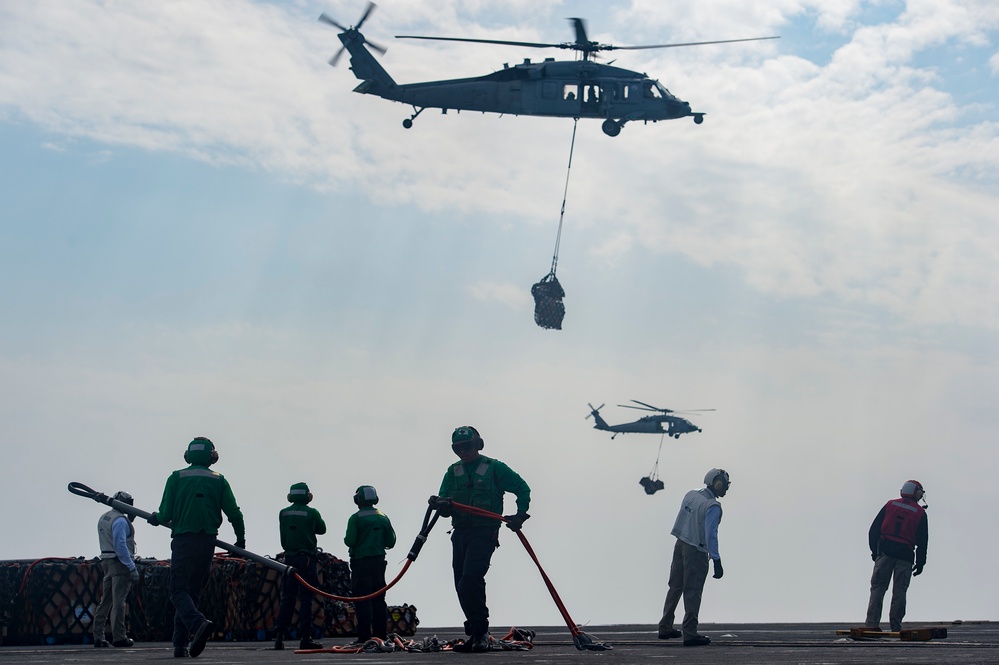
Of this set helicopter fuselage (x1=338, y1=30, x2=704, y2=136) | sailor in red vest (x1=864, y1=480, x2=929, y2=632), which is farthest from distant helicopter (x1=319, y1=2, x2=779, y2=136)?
sailor in red vest (x1=864, y1=480, x2=929, y2=632)

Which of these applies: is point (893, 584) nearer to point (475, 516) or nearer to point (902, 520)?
point (902, 520)

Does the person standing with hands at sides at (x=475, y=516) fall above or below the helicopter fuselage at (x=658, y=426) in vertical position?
below

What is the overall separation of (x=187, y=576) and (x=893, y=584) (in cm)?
1014

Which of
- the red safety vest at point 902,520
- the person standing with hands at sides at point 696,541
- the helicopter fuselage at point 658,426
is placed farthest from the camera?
the helicopter fuselage at point 658,426

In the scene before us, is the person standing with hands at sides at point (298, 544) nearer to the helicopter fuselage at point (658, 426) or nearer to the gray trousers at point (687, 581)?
the gray trousers at point (687, 581)

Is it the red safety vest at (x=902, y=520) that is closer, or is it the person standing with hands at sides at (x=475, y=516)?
the person standing with hands at sides at (x=475, y=516)

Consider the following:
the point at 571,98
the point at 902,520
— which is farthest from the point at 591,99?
the point at 902,520

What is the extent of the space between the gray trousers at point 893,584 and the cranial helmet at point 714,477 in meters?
3.95

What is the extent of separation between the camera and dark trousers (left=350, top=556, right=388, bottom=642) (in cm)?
1570

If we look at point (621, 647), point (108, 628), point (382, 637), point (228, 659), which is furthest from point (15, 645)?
point (621, 647)

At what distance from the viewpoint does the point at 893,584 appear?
1914 centimetres

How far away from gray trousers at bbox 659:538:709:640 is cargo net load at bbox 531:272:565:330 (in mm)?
27841

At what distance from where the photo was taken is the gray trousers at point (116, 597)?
59.0ft

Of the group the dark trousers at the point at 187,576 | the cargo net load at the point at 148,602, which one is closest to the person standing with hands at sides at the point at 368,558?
the dark trousers at the point at 187,576
